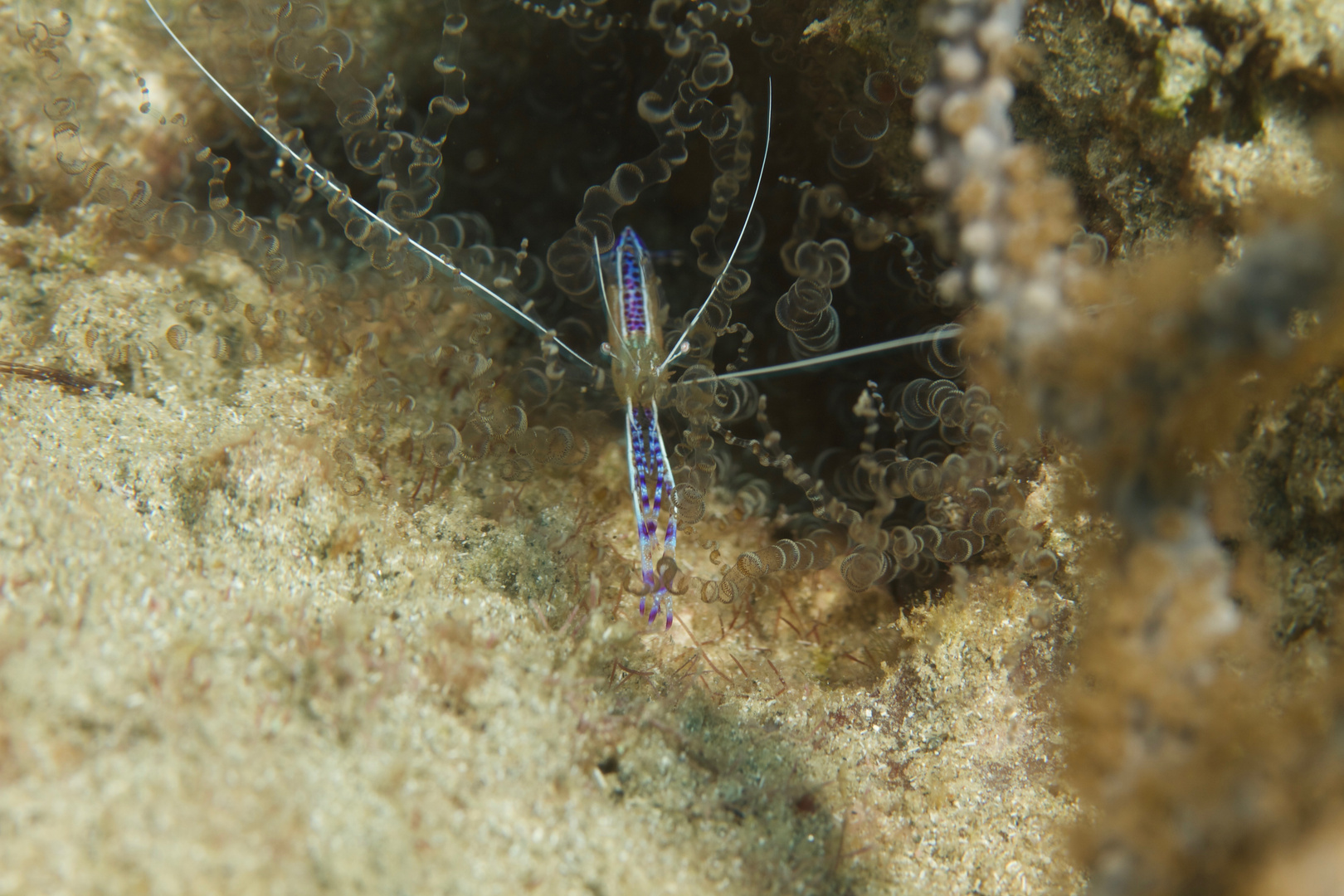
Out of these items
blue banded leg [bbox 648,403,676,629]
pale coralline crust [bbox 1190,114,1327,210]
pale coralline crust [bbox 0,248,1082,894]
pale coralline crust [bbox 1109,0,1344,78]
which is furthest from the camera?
blue banded leg [bbox 648,403,676,629]

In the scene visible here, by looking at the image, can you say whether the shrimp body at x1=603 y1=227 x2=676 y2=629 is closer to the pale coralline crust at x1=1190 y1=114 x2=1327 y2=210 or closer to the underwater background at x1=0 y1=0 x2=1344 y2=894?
the underwater background at x1=0 y1=0 x2=1344 y2=894

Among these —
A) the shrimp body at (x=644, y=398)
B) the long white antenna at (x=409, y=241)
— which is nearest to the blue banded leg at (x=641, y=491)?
the shrimp body at (x=644, y=398)

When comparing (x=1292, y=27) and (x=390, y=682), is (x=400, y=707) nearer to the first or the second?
(x=390, y=682)

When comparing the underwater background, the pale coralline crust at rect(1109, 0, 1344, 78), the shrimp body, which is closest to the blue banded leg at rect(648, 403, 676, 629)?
the shrimp body

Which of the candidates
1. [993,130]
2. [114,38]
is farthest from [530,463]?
[114,38]

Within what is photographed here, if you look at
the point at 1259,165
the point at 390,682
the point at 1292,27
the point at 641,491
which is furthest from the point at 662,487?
the point at 1292,27

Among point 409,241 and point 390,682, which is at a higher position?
point 409,241

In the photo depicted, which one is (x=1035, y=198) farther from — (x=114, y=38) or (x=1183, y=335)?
(x=114, y=38)

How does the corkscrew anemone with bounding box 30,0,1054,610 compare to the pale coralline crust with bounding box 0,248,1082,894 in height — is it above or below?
above
